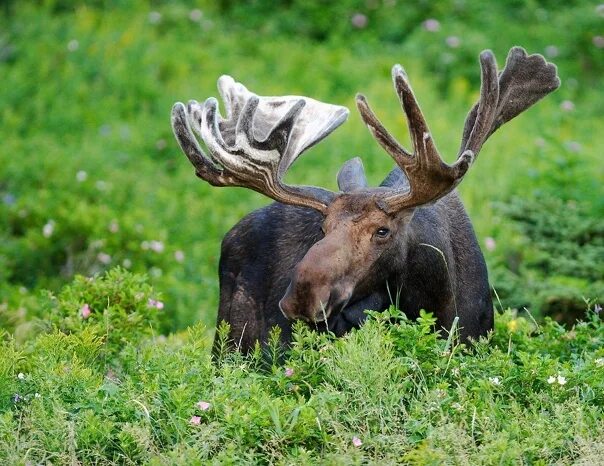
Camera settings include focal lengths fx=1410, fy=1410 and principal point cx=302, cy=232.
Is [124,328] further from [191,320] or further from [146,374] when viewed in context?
[191,320]

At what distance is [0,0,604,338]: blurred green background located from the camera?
35.1 ft

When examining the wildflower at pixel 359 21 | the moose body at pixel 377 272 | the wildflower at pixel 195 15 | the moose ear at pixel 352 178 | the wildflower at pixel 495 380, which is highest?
the moose ear at pixel 352 178

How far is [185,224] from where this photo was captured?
12016 mm

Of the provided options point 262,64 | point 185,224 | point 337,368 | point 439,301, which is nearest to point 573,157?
point 185,224

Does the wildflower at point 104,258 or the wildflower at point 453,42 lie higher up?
the wildflower at point 453,42

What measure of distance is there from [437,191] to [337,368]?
1.07 meters

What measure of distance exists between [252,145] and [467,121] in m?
1.04

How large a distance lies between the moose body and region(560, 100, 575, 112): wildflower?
7099 mm

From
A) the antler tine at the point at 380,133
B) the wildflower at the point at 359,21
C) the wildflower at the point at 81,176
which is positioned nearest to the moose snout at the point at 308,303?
the antler tine at the point at 380,133

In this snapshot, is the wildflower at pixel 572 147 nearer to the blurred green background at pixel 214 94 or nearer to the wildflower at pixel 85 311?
the blurred green background at pixel 214 94

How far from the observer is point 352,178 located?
23.3 feet

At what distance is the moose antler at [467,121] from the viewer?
20.7 feet

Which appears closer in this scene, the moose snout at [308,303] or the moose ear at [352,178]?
the moose snout at [308,303]

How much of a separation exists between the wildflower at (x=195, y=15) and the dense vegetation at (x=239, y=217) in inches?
1.0
